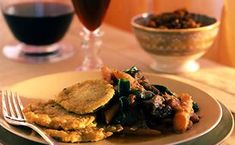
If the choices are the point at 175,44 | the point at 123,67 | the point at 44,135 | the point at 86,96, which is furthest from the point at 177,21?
the point at 44,135

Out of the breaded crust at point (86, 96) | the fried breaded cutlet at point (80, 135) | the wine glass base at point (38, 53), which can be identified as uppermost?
the breaded crust at point (86, 96)

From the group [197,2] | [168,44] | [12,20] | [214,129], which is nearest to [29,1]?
[12,20]

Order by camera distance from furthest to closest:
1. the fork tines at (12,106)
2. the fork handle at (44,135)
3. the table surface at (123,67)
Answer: the table surface at (123,67)
the fork tines at (12,106)
the fork handle at (44,135)

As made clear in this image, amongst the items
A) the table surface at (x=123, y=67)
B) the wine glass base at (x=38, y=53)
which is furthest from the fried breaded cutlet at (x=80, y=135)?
the wine glass base at (x=38, y=53)

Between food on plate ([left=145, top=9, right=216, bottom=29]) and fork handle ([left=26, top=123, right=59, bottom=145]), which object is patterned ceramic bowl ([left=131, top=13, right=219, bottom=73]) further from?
fork handle ([left=26, top=123, right=59, bottom=145])

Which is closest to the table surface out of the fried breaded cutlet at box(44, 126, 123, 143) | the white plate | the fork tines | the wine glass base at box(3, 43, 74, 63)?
the wine glass base at box(3, 43, 74, 63)

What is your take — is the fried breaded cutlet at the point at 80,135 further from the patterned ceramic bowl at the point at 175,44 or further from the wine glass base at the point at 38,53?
the wine glass base at the point at 38,53
